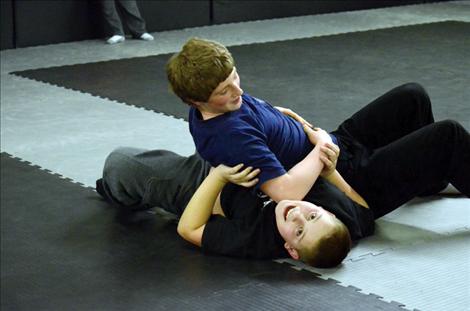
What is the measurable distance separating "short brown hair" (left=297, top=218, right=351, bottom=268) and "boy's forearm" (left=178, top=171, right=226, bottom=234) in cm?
42

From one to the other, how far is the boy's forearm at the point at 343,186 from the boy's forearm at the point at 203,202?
0.45 meters

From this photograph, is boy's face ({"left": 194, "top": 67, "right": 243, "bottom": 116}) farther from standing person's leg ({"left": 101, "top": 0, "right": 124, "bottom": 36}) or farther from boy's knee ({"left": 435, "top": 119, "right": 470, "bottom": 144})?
standing person's leg ({"left": 101, "top": 0, "right": 124, "bottom": 36})

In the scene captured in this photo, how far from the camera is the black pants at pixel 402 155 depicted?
13.9 feet

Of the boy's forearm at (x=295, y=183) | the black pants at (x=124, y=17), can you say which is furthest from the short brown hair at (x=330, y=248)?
the black pants at (x=124, y=17)

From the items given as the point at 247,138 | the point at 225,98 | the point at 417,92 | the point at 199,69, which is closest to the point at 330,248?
the point at 247,138

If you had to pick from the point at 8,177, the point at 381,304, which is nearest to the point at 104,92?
the point at 8,177

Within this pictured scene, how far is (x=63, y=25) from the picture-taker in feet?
31.6

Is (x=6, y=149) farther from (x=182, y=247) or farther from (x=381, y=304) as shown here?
(x=381, y=304)

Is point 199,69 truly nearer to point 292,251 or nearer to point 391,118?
point 292,251

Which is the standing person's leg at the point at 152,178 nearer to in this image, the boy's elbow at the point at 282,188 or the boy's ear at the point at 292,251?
the boy's elbow at the point at 282,188

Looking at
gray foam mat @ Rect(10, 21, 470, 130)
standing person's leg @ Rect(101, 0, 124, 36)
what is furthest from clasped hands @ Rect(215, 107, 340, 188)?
standing person's leg @ Rect(101, 0, 124, 36)

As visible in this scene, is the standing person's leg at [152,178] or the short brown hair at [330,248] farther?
the standing person's leg at [152,178]

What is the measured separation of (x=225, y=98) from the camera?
12.9 feet

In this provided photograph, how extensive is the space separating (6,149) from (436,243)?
289cm
